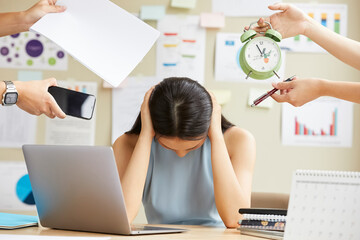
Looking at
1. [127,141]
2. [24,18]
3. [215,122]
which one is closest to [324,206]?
[215,122]

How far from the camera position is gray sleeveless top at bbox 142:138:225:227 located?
5.57ft

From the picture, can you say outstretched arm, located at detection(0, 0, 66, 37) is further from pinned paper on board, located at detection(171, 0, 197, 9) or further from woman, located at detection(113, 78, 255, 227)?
pinned paper on board, located at detection(171, 0, 197, 9)

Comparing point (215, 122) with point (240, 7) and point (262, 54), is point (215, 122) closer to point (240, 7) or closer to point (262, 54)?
point (262, 54)

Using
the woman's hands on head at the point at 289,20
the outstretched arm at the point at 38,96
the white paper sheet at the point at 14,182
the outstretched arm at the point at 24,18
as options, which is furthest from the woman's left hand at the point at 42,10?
the white paper sheet at the point at 14,182

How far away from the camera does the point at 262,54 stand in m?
1.40

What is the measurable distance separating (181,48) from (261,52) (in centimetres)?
129

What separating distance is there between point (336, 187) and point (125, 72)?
69 centimetres

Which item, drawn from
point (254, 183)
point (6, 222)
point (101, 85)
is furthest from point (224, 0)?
point (6, 222)

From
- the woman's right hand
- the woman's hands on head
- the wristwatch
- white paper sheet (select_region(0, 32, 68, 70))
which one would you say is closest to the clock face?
the woman's hands on head

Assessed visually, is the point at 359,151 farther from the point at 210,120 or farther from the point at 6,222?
the point at 6,222

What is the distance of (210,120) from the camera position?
5.31 ft

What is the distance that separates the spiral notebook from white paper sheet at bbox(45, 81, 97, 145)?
191 centimetres

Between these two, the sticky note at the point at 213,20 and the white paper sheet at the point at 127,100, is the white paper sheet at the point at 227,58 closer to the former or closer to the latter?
the sticky note at the point at 213,20

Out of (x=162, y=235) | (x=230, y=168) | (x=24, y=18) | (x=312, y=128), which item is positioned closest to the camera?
(x=162, y=235)
